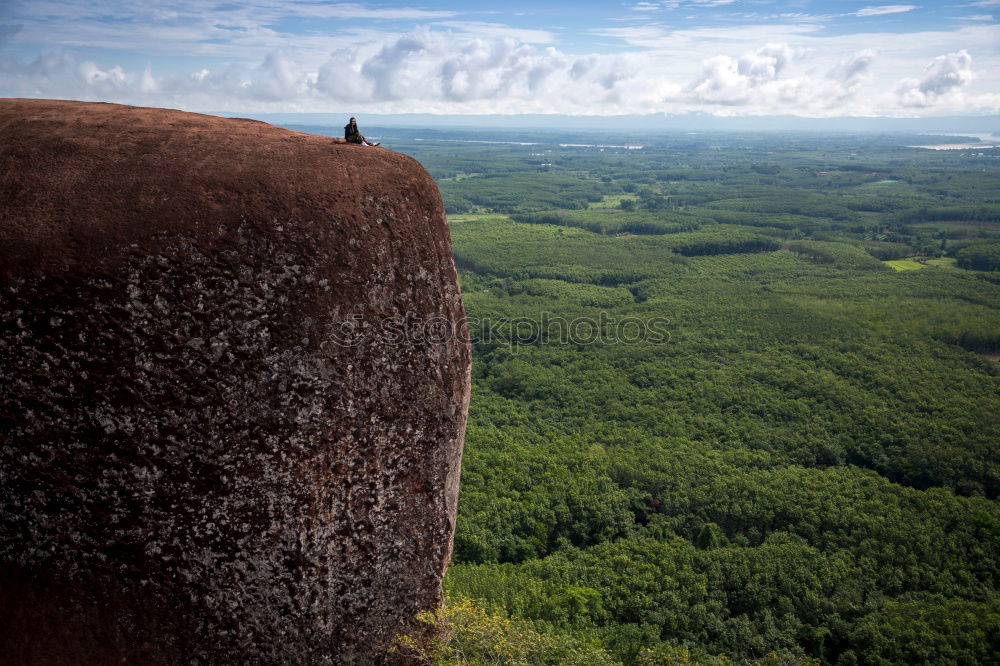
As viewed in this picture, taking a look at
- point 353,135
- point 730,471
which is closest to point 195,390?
point 353,135

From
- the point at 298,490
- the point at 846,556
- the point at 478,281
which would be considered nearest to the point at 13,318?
the point at 298,490

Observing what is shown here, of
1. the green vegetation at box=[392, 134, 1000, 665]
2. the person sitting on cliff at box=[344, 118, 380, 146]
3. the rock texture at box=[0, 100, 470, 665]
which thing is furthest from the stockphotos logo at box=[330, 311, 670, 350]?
the rock texture at box=[0, 100, 470, 665]

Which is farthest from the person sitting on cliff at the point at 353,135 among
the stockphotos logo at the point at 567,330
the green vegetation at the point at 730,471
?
the stockphotos logo at the point at 567,330

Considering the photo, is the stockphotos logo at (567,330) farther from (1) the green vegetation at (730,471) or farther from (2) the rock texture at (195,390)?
(2) the rock texture at (195,390)

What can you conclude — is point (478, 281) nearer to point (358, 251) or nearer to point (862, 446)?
point (862, 446)

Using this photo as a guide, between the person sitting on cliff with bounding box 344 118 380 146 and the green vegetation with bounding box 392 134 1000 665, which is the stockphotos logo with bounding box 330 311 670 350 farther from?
the person sitting on cliff with bounding box 344 118 380 146

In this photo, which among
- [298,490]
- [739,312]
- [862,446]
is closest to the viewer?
[298,490]
